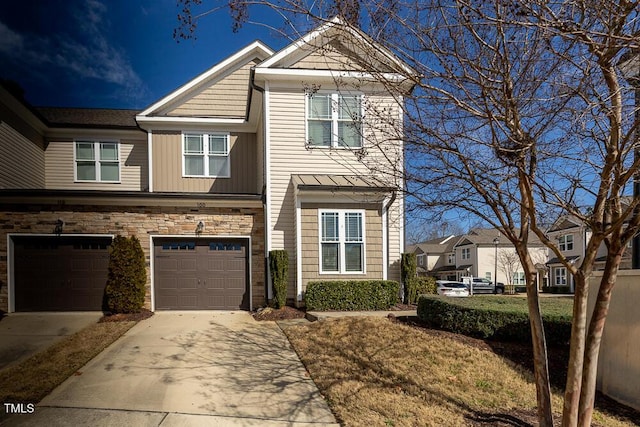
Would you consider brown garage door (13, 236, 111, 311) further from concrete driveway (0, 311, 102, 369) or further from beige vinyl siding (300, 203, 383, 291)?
beige vinyl siding (300, 203, 383, 291)

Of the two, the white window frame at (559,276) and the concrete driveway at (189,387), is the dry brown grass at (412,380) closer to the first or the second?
the concrete driveway at (189,387)

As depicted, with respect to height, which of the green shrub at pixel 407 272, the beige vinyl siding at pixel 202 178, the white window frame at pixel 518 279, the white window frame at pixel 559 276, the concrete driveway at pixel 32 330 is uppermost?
the beige vinyl siding at pixel 202 178

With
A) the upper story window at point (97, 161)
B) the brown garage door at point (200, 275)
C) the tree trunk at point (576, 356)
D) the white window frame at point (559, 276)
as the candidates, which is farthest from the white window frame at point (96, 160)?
the white window frame at point (559, 276)

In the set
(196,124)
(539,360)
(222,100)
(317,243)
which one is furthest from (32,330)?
(539,360)

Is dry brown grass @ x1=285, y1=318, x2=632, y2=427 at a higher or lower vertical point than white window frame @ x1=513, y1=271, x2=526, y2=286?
higher

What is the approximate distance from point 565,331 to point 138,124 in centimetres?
1210

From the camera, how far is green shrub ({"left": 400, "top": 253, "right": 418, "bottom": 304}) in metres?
10.6

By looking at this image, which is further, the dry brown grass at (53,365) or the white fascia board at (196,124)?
the white fascia board at (196,124)

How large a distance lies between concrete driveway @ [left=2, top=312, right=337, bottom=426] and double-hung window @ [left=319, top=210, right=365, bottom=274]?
294 centimetres

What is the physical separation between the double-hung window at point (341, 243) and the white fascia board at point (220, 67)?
20.5ft

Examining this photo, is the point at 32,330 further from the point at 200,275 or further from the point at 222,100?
the point at 222,100

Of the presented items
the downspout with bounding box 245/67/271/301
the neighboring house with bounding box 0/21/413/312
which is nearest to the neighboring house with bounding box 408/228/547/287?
the neighboring house with bounding box 0/21/413/312

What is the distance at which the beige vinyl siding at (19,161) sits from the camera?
10633 millimetres

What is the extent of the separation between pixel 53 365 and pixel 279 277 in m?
5.10
